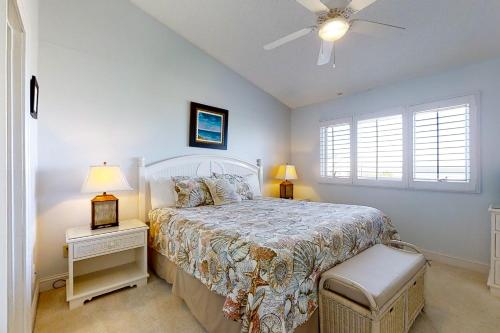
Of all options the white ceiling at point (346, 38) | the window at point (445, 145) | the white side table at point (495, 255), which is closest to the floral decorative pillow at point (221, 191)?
the white ceiling at point (346, 38)

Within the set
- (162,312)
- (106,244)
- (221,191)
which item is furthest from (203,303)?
(221,191)

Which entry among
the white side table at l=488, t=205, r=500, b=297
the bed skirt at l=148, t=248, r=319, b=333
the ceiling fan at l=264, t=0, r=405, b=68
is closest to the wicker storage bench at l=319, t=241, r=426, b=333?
the bed skirt at l=148, t=248, r=319, b=333

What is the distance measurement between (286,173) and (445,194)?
88.2 inches

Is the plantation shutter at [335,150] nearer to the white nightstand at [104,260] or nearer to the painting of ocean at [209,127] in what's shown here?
the painting of ocean at [209,127]

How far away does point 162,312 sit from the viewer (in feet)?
6.56

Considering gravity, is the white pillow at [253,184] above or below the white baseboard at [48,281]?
above

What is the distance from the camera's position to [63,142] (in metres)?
2.42

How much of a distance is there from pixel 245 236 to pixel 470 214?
2.94m

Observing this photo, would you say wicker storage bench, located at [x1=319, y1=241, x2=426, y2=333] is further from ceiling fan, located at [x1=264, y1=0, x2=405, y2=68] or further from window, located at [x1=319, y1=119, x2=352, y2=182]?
window, located at [x1=319, y1=119, x2=352, y2=182]

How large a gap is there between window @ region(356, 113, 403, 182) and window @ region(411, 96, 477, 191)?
19cm

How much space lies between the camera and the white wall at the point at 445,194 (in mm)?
2725

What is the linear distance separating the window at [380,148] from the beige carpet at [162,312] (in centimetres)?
155

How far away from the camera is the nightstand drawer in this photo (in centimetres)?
207

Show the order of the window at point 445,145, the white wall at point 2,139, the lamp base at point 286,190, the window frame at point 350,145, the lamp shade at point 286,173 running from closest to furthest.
A: the white wall at point 2,139
the window at point 445,145
the window frame at point 350,145
the lamp shade at point 286,173
the lamp base at point 286,190
